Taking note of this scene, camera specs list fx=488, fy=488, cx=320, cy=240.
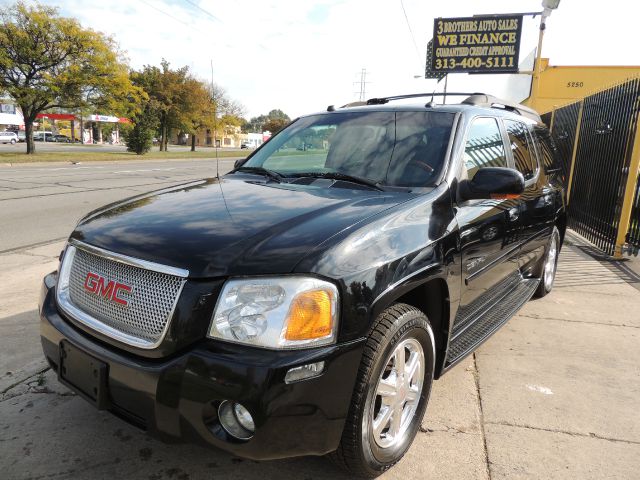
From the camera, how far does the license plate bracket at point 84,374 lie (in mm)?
2023

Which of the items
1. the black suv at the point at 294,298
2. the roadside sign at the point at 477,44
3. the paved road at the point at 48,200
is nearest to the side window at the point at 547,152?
the black suv at the point at 294,298

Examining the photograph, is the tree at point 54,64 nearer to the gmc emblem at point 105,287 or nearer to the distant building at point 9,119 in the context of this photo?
the gmc emblem at point 105,287

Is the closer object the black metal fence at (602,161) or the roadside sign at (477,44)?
the black metal fence at (602,161)

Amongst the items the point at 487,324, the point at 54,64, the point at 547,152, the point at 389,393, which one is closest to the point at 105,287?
the point at 389,393

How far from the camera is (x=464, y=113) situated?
3215mm

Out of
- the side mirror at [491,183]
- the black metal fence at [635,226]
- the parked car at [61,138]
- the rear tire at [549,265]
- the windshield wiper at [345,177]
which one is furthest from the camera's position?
the parked car at [61,138]

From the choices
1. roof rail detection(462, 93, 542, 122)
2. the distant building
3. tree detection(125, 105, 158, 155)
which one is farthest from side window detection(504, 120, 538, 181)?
the distant building

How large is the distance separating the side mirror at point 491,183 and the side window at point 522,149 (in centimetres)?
111

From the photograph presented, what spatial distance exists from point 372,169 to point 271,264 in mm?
1369

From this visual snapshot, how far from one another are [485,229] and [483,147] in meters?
0.63

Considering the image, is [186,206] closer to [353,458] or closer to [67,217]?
[353,458]

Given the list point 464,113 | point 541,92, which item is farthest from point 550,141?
point 541,92

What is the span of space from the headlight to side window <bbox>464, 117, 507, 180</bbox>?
160cm

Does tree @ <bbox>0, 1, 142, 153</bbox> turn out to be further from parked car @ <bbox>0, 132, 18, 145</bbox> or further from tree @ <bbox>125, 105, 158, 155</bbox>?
parked car @ <bbox>0, 132, 18, 145</bbox>
